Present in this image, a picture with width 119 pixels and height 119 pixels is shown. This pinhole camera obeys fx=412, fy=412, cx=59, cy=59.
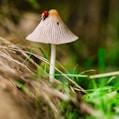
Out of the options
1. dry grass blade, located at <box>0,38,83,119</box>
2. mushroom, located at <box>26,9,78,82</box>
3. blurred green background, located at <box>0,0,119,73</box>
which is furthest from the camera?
blurred green background, located at <box>0,0,119,73</box>

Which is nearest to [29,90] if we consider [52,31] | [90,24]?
[52,31]

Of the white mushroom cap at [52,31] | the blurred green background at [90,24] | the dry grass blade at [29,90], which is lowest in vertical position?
the blurred green background at [90,24]

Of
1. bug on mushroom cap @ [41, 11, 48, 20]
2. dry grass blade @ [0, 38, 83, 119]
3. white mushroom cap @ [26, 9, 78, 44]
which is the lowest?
dry grass blade @ [0, 38, 83, 119]

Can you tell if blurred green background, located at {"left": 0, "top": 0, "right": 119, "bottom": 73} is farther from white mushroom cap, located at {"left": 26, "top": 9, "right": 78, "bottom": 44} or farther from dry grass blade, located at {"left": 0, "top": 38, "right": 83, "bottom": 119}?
dry grass blade, located at {"left": 0, "top": 38, "right": 83, "bottom": 119}

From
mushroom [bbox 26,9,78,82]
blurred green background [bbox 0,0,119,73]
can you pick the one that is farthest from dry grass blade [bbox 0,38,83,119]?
blurred green background [bbox 0,0,119,73]

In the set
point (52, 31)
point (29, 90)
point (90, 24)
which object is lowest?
point (90, 24)

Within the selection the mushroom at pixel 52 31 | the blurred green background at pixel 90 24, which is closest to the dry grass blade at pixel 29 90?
the mushroom at pixel 52 31

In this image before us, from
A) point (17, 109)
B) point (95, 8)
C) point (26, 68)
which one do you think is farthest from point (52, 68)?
point (95, 8)

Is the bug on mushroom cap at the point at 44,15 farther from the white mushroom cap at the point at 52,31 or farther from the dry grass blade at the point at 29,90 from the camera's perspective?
the dry grass blade at the point at 29,90

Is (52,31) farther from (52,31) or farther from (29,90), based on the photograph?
(29,90)

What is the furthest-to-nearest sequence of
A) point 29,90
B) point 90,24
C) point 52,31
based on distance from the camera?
point 90,24
point 52,31
point 29,90
